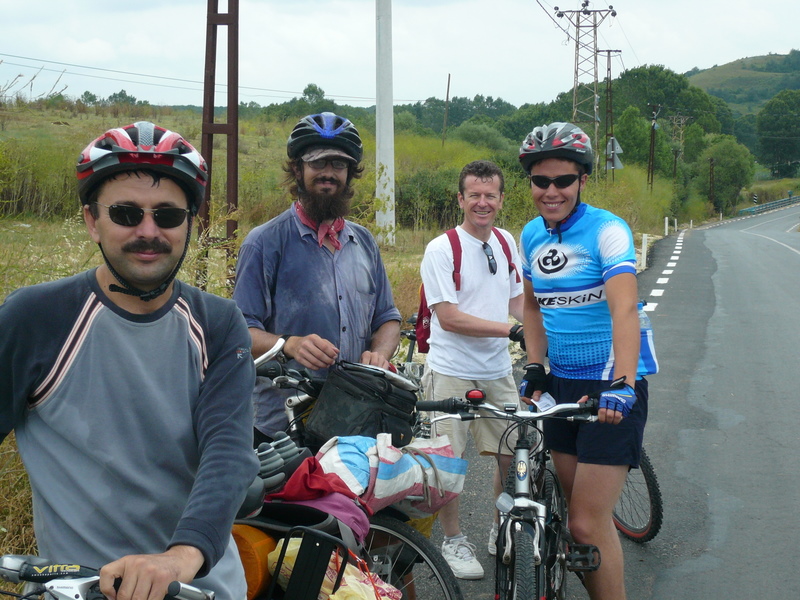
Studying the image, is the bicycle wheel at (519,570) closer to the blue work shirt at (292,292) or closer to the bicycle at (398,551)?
the bicycle at (398,551)

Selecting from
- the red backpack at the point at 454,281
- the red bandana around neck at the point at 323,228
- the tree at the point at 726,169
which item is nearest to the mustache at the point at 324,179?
the red bandana around neck at the point at 323,228

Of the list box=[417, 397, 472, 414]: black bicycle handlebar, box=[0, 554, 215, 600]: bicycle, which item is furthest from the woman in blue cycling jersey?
box=[0, 554, 215, 600]: bicycle

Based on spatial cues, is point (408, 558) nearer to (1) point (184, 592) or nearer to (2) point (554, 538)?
(2) point (554, 538)

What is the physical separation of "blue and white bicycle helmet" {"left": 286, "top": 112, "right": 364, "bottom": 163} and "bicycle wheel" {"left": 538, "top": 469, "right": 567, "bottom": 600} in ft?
5.69

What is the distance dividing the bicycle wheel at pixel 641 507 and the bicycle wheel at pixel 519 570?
1683 mm

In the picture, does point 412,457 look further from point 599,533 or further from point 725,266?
point 725,266

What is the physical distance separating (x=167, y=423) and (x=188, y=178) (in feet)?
1.82

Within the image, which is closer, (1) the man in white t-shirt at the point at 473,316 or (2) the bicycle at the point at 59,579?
(2) the bicycle at the point at 59,579

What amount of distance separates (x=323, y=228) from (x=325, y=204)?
122 mm

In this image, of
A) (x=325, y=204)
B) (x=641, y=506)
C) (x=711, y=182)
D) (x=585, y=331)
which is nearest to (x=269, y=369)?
(x=325, y=204)

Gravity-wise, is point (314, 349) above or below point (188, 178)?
below

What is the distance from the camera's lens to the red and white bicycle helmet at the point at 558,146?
12.1 ft

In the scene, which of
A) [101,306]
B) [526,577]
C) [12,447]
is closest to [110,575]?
[101,306]

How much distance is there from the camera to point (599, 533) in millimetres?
3623
